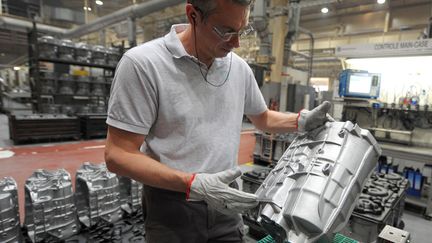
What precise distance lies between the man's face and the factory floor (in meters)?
1.84

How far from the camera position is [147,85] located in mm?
788

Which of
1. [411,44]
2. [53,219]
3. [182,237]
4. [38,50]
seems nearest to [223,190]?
[182,237]

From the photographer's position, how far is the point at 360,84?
3.23 meters

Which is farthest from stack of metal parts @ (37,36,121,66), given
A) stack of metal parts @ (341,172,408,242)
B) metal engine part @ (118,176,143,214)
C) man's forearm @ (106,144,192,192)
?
stack of metal parts @ (341,172,408,242)

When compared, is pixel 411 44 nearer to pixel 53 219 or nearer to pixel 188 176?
pixel 188 176

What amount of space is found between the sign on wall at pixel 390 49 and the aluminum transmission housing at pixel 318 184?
8.19 feet

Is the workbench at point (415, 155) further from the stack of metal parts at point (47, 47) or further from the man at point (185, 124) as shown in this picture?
the stack of metal parts at point (47, 47)

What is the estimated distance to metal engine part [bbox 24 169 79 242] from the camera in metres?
1.88

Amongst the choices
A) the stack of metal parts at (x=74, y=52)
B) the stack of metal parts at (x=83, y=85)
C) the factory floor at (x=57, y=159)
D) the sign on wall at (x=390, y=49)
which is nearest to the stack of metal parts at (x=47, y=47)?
the stack of metal parts at (x=74, y=52)

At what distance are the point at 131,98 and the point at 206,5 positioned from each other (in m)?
0.36

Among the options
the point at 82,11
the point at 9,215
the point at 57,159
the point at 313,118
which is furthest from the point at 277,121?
the point at 82,11

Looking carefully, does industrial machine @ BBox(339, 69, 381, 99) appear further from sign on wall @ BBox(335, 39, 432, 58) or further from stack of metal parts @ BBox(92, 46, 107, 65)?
stack of metal parts @ BBox(92, 46, 107, 65)

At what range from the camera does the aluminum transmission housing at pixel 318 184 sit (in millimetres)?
835

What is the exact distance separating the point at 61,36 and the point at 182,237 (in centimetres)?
1059
